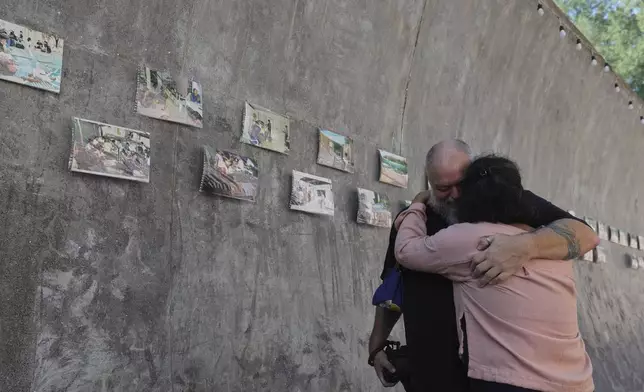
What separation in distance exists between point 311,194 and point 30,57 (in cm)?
179

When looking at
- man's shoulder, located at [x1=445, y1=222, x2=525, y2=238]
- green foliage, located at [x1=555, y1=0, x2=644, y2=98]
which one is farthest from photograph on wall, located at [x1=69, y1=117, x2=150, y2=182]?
green foliage, located at [x1=555, y1=0, x2=644, y2=98]

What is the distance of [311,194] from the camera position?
11.7 ft

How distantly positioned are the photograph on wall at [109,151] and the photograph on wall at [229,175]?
0.35 m

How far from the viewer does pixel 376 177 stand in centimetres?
420

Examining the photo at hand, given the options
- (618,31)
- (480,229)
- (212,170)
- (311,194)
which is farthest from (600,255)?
(618,31)

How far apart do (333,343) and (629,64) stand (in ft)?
57.6

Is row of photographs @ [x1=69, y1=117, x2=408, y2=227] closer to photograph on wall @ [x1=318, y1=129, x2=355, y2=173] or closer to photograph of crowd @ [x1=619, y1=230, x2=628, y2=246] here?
photograph on wall @ [x1=318, y1=129, x2=355, y2=173]

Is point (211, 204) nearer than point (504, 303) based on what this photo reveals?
No

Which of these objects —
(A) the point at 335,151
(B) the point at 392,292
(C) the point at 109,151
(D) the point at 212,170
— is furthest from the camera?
(A) the point at 335,151

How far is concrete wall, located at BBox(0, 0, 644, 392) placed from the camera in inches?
91.4

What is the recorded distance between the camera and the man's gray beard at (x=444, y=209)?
1805 millimetres

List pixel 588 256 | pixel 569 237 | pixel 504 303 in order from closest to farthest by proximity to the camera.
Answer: pixel 504 303
pixel 569 237
pixel 588 256

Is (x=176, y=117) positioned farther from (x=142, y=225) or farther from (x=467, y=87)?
(x=467, y=87)

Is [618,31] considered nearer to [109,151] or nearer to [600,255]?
[600,255]
